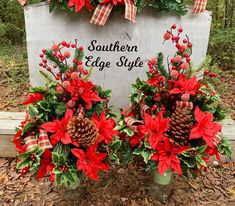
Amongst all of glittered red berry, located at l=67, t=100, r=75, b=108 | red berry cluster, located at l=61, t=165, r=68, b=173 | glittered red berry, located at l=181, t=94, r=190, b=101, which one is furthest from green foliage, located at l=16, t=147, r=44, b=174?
glittered red berry, located at l=181, t=94, r=190, b=101

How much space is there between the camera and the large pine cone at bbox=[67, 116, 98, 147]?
1.46 meters

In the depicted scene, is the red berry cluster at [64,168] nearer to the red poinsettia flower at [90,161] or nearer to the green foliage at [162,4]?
the red poinsettia flower at [90,161]

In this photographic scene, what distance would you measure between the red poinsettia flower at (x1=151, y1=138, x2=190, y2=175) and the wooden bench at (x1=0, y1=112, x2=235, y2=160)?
706mm

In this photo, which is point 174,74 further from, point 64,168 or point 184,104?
point 64,168

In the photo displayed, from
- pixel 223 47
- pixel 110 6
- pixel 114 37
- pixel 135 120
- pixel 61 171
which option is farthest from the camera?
pixel 223 47

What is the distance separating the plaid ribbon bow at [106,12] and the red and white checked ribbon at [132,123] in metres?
0.60

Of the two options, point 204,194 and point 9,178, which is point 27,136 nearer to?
point 9,178

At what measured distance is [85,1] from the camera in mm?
1794

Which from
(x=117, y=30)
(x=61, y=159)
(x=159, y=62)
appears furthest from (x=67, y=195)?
(x=117, y=30)

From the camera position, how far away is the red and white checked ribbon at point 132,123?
1.63 metres

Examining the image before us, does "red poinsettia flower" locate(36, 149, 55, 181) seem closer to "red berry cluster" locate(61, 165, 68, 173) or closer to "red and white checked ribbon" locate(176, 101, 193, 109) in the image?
"red berry cluster" locate(61, 165, 68, 173)

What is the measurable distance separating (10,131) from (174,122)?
1112mm

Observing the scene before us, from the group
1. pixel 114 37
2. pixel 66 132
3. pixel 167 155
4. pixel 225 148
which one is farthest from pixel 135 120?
pixel 114 37

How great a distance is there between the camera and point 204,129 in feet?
4.94
